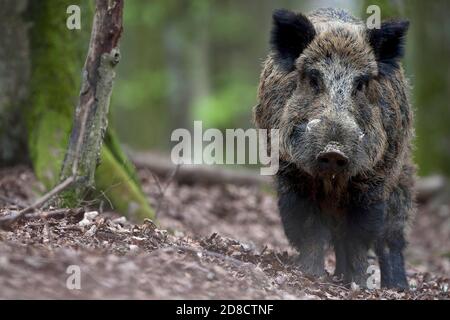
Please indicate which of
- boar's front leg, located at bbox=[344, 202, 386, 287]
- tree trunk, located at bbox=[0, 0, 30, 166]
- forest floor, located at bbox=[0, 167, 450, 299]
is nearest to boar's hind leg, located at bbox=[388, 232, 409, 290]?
forest floor, located at bbox=[0, 167, 450, 299]

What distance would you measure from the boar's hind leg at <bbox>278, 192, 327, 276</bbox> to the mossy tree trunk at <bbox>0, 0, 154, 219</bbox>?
183 cm

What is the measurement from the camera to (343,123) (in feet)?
21.0

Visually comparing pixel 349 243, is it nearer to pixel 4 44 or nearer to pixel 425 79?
pixel 4 44

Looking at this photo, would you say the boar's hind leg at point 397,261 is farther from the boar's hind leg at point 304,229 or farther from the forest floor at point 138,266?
the boar's hind leg at point 304,229

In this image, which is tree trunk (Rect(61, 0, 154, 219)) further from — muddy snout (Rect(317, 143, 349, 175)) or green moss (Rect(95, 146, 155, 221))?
muddy snout (Rect(317, 143, 349, 175))

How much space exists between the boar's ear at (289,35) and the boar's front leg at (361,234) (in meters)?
1.51

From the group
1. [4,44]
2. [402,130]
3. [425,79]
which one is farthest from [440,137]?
[4,44]

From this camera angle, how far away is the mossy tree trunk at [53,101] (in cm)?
848

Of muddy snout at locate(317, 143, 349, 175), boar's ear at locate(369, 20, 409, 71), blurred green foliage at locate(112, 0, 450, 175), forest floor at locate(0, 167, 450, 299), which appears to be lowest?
forest floor at locate(0, 167, 450, 299)

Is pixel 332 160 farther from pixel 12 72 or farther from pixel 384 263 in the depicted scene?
pixel 12 72

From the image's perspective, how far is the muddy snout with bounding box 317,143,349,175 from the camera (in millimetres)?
6211

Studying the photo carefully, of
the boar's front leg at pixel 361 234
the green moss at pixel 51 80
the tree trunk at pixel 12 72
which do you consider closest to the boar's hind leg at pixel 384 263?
the boar's front leg at pixel 361 234

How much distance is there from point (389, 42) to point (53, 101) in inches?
157

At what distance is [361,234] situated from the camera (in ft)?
24.0
